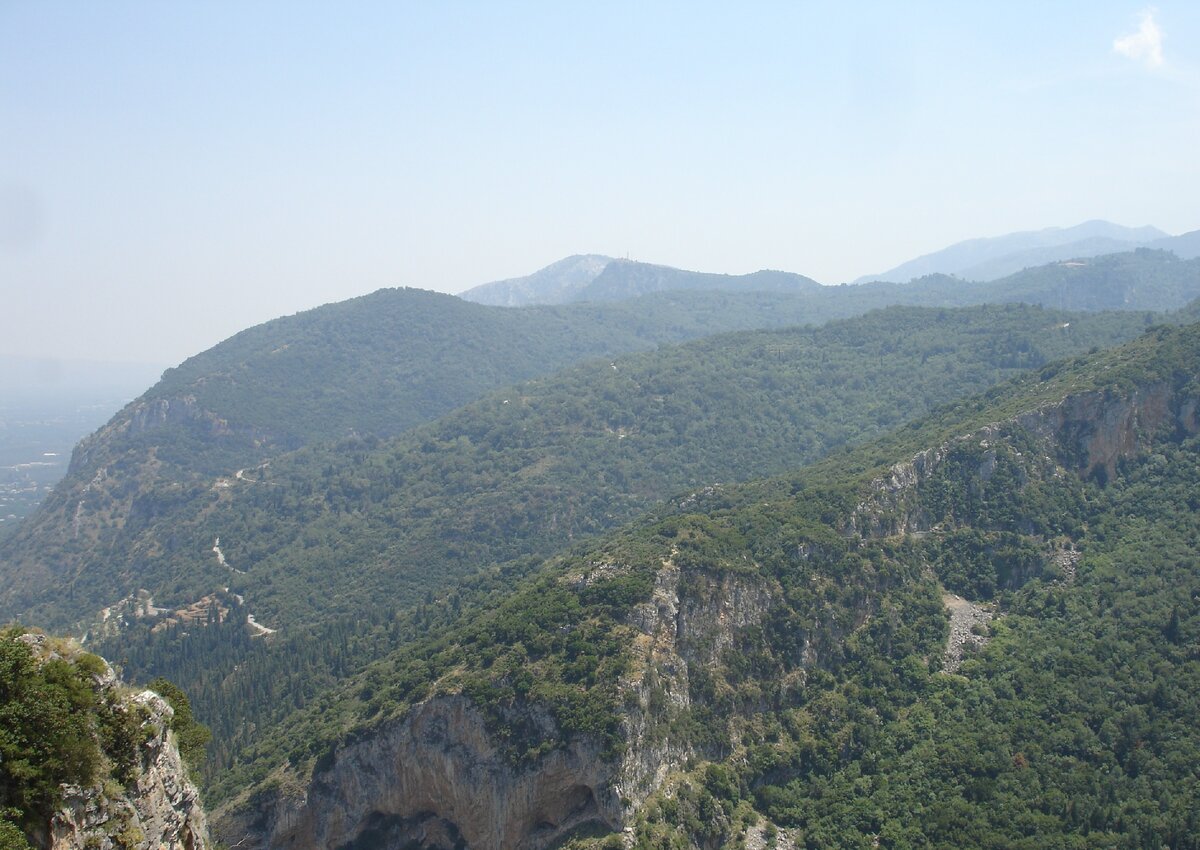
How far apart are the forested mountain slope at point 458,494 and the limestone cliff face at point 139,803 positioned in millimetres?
83712

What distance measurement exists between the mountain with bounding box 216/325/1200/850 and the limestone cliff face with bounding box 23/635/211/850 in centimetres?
2978

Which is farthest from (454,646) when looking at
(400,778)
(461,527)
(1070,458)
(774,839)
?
(461,527)

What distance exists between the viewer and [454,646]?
233ft

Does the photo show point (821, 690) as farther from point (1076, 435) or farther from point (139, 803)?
point (139, 803)

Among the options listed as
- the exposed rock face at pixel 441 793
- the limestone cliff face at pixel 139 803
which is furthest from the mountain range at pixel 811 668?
the limestone cliff face at pixel 139 803

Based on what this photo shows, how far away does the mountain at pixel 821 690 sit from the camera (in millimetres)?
57906

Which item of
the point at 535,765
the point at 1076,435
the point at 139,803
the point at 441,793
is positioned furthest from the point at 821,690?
the point at 139,803

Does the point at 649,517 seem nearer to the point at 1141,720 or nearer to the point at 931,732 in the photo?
the point at 931,732

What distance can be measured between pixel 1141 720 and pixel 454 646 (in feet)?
176

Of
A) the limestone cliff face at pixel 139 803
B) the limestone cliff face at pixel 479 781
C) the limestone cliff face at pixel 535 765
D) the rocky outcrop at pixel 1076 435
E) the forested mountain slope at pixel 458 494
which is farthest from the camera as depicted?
the forested mountain slope at pixel 458 494

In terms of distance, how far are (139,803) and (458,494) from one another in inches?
5447

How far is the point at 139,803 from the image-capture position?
28.5m

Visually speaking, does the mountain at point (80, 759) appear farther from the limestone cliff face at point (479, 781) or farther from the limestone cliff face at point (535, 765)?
the limestone cliff face at point (535, 765)

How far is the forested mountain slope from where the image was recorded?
13701cm
